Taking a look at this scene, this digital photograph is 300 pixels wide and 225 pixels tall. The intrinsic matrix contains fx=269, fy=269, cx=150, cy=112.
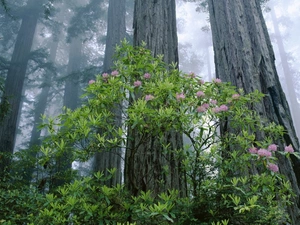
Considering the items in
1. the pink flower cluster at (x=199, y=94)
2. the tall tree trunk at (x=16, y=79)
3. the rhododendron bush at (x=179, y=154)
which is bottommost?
the rhododendron bush at (x=179, y=154)

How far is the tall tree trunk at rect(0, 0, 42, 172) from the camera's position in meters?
8.84

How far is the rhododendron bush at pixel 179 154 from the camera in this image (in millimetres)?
1741

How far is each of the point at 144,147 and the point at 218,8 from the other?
2299mm

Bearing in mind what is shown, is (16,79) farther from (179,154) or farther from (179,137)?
(179,154)

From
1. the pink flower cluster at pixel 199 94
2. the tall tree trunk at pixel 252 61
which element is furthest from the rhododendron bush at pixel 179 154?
the tall tree trunk at pixel 252 61

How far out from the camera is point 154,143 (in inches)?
102

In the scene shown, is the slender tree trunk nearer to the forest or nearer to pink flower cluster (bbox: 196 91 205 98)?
the forest

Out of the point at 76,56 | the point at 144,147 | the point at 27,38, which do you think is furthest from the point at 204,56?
the point at 144,147

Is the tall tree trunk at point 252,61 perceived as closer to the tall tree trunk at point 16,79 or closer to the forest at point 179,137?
the forest at point 179,137

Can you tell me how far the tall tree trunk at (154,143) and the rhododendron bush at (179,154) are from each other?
247 mm

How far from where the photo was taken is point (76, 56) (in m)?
19.8

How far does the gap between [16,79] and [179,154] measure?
37.0 feet

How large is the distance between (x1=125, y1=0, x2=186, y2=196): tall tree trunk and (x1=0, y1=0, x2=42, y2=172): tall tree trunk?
423cm

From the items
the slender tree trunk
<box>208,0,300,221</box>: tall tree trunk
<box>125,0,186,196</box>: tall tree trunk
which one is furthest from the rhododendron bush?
the slender tree trunk
